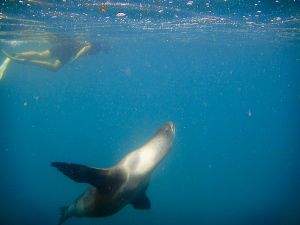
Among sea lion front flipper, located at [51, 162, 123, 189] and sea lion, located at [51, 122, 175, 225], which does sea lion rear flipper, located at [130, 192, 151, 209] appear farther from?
sea lion front flipper, located at [51, 162, 123, 189]

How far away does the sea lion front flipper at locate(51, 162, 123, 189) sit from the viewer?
4.75 meters

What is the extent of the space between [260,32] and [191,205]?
16.2 metres

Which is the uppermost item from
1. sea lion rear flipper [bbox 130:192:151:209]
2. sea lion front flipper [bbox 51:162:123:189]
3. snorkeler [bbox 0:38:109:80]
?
sea lion front flipper [bbox 51:162:123:189]

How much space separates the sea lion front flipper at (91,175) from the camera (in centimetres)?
475

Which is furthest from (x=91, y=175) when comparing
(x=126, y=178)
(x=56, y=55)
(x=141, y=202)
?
(x=56, y=55)

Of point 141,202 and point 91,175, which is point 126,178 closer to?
point 91,175

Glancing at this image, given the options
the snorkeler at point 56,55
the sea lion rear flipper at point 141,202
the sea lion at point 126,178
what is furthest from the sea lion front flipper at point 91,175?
the snorkeler at point 56,55

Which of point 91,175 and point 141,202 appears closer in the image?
point 91,175

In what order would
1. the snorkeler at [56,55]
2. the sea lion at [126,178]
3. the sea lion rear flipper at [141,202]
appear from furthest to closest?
1. the snorkeler at [56,55]
2. the sea lion rear flipper at [141,202]
3. the sea lion at [126,178]

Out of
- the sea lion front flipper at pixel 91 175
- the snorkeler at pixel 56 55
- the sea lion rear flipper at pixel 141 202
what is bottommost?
the sea lion rear flipper at pixel 141 202

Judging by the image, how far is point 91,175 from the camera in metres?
4.94

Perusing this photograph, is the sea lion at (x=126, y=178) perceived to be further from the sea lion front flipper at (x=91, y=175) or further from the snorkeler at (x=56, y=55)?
the snorkeler at (x=56, y=55)

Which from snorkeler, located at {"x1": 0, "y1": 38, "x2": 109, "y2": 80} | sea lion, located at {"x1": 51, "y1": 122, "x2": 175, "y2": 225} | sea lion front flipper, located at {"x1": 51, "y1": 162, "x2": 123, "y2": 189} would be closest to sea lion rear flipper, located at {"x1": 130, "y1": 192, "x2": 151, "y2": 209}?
sea lion, located at {"x1": 51, "y1": 122, "x2": 175, "y2": 225}

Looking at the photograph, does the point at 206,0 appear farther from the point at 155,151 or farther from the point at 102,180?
the point at 102,180
